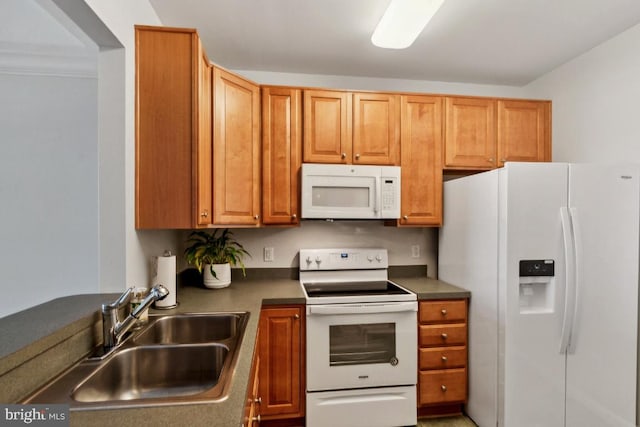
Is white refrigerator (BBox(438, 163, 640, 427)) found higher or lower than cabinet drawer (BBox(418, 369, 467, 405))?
higher

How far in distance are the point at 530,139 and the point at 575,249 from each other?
1.07 m

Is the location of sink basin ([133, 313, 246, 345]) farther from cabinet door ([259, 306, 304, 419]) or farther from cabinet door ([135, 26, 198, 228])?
cabinet door ([135, 26, 198, 228])

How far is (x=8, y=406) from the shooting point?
757mm

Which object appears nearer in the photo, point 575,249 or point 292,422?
point 575,249

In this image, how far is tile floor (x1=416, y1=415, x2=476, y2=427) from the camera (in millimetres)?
2088

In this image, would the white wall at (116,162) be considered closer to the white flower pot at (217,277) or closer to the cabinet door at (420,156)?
the white flower pot at (217,277)

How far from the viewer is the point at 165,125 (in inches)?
61.3

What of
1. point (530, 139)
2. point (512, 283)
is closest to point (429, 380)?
point (512, 283)

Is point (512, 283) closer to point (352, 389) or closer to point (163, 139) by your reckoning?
point (352, 389)

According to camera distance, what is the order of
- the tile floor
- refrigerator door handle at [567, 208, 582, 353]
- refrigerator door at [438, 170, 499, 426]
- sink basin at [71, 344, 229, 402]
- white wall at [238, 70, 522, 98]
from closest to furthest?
sink basin at [71, 344, 229, 402]
refrigerator door handle at [567, 208, 582, 353]
refrigerator door at [438, 170, 499, 426]
the tile floor
white wall at [238, 70, 522, 98]

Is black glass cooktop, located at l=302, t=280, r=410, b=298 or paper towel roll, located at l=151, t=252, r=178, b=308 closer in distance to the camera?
paper towel roll, located at l=151, t=252, r=178, b=308

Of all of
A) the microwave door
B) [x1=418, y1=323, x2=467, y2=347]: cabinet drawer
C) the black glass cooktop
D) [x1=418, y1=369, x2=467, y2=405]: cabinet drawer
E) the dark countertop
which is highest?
the microwave door

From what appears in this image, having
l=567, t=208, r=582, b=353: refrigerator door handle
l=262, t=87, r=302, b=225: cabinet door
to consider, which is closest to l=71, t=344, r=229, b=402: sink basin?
l=262, t=87, r=302, b=225: cabinet door

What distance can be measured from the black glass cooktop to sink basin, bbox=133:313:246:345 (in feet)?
2.04
